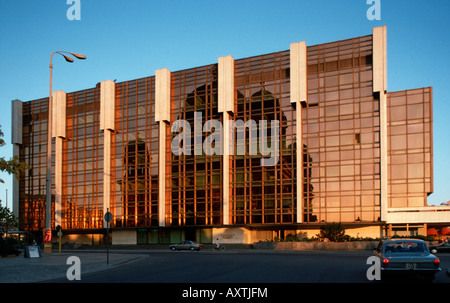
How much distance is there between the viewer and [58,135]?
66.7 metres

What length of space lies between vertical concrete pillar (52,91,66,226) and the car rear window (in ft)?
195

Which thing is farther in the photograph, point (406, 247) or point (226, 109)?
point (226, 109)

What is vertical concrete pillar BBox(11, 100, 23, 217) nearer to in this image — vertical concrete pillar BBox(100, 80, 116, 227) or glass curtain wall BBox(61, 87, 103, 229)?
glass curtain wall BBox(61, 87, 103, 229)

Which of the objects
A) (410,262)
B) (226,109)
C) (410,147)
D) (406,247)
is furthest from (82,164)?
(410,262)

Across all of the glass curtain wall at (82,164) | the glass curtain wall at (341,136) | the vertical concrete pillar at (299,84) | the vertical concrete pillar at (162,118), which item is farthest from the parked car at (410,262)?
the glass curtain wall at (82,164)

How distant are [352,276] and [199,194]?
42.0m

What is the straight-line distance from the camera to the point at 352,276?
15336 mm

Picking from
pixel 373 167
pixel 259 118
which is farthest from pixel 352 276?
pixel 259 118

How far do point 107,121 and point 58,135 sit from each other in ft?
31.7

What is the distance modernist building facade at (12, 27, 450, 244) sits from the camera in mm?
50156

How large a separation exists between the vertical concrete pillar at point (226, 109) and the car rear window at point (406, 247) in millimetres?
40159

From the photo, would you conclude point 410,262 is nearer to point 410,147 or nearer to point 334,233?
point 334,233
